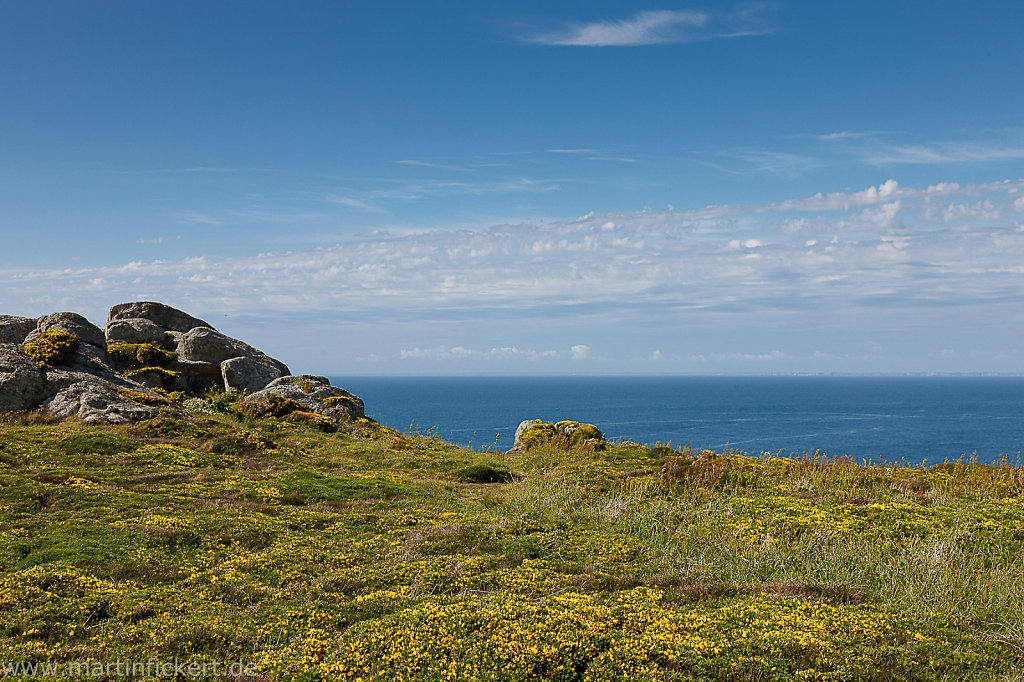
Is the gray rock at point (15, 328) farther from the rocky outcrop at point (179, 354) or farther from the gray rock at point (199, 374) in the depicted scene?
the gray rock at point (199, 374)

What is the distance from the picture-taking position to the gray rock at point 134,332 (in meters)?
41.6

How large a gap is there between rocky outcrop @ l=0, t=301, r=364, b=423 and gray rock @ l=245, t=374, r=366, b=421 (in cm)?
6

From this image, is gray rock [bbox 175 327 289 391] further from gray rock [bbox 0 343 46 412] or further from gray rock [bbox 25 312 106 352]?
gray rock [bbox 0 343 46 412]

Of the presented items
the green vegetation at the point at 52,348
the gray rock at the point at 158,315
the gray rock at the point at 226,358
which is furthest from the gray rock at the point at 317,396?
the gray rock at the point at 158,315

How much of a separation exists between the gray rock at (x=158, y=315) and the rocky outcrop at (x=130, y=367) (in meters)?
0.08

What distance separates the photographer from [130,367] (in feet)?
123

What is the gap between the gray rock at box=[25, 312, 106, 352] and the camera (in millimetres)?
34531

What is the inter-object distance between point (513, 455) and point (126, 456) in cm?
1853

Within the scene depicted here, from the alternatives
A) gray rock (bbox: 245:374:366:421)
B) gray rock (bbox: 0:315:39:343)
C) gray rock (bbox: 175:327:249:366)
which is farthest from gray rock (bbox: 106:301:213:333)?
gray rock (bbox: 245:374:366:421)

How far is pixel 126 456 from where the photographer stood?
68.6ft

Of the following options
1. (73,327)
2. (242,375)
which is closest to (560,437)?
(242,375)

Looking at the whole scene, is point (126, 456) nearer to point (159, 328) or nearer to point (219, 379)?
point (219, 379)

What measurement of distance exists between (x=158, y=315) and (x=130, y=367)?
37.3 ft

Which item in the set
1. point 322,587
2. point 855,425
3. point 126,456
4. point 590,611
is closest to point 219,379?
point 126,456
